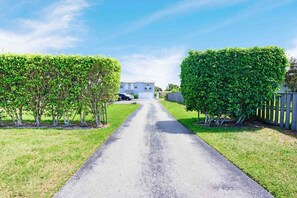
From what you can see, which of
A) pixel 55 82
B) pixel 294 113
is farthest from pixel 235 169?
A: pixel 55 82

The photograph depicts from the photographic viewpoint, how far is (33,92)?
35.0 ft

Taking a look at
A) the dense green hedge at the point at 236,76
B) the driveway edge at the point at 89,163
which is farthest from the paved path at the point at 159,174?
the dense green hedge at the point at 236,76

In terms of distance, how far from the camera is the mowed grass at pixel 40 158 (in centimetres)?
410

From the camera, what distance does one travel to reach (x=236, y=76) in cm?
1059

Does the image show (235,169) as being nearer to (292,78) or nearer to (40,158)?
(40,158)

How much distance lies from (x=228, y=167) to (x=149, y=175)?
1913 millimetres

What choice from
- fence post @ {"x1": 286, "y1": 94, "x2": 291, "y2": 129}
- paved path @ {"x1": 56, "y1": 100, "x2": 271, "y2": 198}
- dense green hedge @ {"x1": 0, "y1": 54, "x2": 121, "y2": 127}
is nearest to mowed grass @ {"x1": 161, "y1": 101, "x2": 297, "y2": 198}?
paved path @ {"x1": 56, "y1": 100, "x2": 271, "y2": 198}

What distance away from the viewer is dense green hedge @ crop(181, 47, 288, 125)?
34.5 feet

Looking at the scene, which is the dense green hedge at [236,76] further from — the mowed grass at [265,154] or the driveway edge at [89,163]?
the driveway edge at [89,163]

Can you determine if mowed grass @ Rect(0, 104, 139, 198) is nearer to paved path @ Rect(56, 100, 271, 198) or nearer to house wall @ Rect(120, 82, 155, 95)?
paved path @ Rect(56, 100, 271, 198)

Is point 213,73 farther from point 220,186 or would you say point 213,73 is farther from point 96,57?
point 220,186

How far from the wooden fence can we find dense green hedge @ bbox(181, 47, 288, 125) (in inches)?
29.3

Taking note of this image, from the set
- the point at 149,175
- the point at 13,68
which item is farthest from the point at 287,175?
the point at 13,68

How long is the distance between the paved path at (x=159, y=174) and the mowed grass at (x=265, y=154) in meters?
0.28
